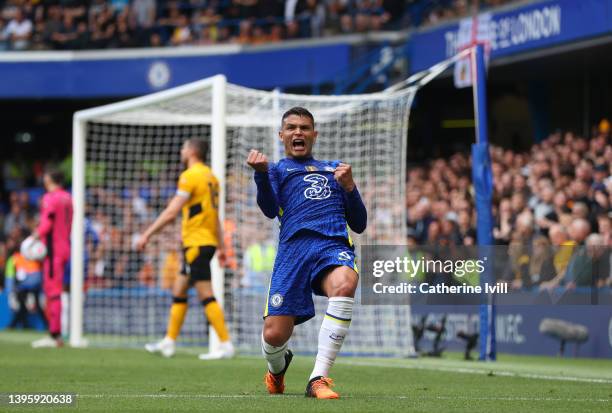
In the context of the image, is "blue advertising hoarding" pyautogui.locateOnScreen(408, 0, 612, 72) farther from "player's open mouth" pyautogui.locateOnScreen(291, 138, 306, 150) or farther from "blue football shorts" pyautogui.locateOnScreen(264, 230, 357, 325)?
"blue football shorts" pyautogui.locateOnScreen(264, 230, 357, 325)

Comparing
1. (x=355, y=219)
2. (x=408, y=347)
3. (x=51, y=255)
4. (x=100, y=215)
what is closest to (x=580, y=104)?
(x=100, y=215)

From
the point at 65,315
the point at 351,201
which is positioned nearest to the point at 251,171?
the point at 65,315

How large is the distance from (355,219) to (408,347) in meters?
6.87

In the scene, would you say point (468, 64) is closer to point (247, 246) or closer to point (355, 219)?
point (247, 246)

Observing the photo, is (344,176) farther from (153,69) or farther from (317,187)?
(153,69)

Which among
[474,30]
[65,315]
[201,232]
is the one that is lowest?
[65,315]

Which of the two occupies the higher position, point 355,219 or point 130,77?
point 130,77

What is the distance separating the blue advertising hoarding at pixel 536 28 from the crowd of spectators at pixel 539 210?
1632mm

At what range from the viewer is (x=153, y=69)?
2784cm

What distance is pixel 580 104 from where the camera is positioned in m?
24.2

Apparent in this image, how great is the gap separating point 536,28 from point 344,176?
13540 millimetres

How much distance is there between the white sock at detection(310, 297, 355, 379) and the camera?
787cm

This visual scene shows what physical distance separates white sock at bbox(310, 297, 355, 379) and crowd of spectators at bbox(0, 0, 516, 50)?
16.4m

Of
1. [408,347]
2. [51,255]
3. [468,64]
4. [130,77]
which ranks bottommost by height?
[408,347]
